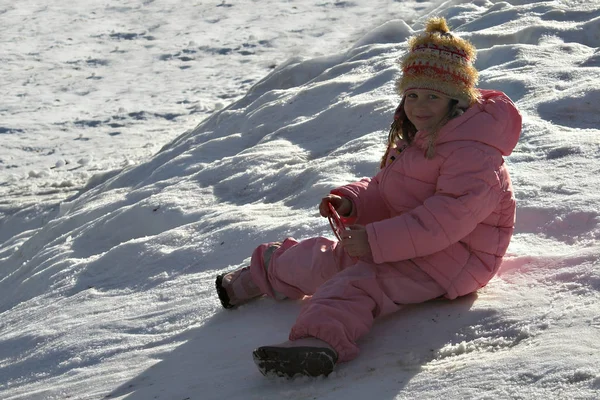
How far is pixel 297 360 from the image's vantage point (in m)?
2.87

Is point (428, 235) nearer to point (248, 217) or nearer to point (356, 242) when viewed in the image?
point (356, 242)

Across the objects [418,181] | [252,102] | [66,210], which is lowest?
[66,210]

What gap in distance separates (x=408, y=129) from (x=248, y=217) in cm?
163

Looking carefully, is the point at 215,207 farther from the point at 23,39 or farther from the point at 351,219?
the point at 23,39

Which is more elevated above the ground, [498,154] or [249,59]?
[498,154]

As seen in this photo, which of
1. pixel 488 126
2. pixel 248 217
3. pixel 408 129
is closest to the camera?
pixel 488 126

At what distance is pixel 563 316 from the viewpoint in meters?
2.97

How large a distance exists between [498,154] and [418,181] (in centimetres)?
32

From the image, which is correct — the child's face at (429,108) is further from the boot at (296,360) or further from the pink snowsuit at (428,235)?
the boot at (296,360)

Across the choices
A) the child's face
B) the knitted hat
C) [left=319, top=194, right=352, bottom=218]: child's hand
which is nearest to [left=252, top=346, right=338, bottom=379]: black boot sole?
[left=319, top=194, right=352, bottom=218]: child's hand

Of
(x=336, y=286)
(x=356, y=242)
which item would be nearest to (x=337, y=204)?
(x=356, y=242)

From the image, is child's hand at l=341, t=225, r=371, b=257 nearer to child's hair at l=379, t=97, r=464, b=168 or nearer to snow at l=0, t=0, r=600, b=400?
snow at l=0, t=0, r=600, b=400

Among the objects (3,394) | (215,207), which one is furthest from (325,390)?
(215,207)

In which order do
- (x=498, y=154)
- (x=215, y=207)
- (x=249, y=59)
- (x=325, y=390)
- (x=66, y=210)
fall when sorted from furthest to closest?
(x=249, y=59) → (x=66, y=210) → (x=215, y=207) → (x=498, y=154) → (x=325, y=390)
